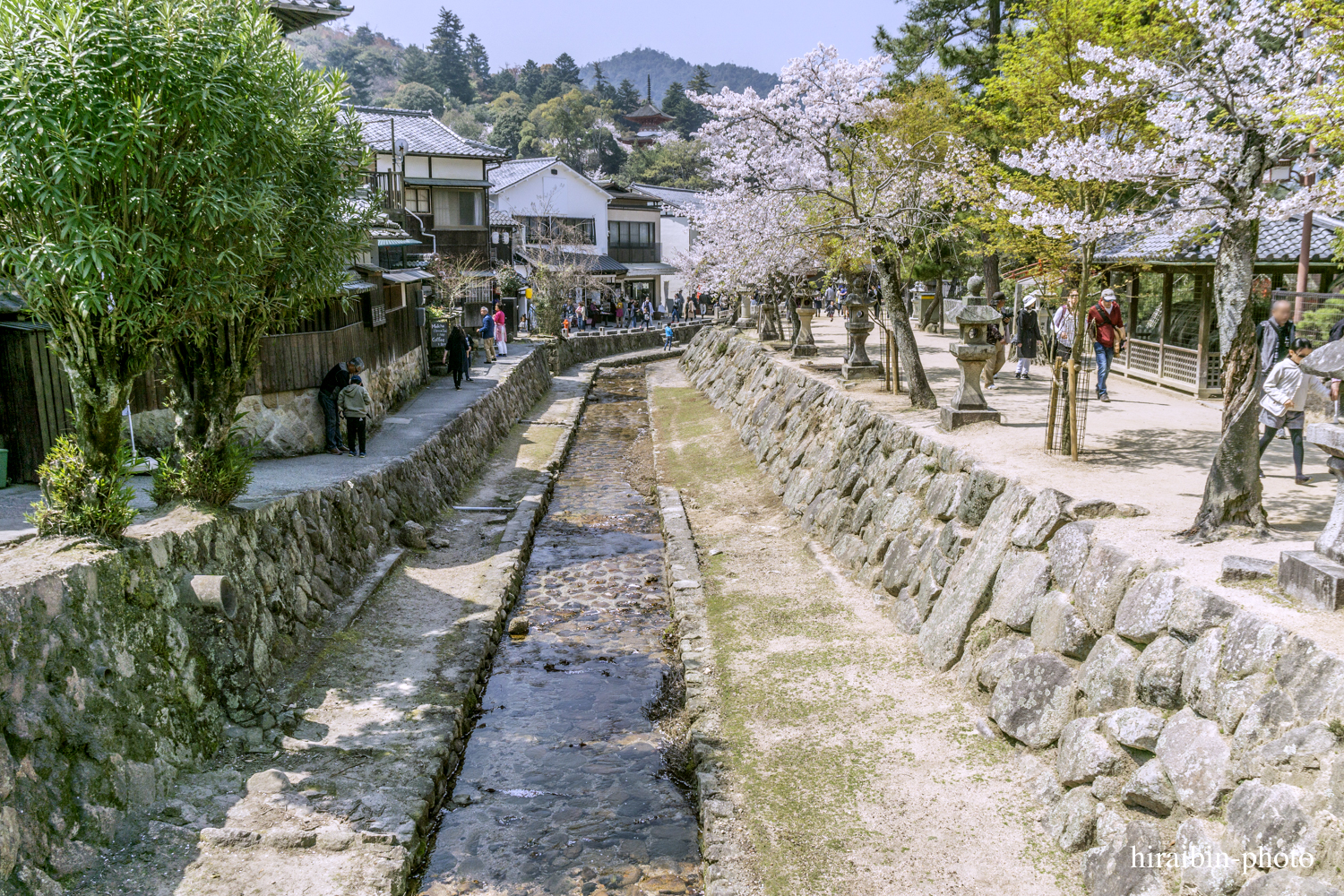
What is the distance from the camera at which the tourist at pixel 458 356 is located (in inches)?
1057

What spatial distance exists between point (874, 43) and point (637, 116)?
264ft

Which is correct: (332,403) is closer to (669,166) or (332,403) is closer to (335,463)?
(335,463)

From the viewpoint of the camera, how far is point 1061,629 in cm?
838

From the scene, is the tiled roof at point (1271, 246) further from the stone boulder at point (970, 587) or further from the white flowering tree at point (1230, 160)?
the stone boulder at point (970, 587)

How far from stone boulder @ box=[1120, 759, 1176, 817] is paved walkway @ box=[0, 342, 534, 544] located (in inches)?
363

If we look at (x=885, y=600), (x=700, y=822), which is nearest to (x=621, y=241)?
(x=885, y=600)

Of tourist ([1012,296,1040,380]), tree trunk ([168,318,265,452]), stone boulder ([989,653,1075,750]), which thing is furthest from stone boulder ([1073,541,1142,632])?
tourist ([1012,296,1040,380])

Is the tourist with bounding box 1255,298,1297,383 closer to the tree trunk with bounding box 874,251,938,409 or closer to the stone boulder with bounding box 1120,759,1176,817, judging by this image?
the tree trunk with bounding box 874,251,938,409

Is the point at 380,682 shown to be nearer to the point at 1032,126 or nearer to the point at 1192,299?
the point at 1032,126

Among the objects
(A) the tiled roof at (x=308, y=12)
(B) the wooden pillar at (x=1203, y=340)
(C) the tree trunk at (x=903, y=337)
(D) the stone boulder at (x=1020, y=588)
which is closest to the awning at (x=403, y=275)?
(A) the tiled roof at (x=308, y=12)

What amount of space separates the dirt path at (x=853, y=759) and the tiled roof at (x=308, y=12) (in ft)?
46.7

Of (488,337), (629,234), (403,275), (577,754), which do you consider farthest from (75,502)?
(629,234)

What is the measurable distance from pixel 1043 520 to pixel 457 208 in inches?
1454

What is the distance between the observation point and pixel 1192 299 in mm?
24078
